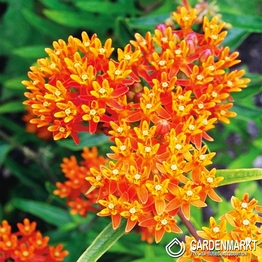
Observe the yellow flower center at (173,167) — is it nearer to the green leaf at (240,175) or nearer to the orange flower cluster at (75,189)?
the green leaf at (240,175)

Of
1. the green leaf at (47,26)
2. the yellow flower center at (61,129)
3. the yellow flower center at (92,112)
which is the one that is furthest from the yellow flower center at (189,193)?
the green leaf at (47,26)

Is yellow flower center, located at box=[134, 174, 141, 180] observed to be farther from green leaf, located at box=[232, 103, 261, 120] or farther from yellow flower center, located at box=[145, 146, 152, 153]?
green leaf, located at box=[232, 103, 261, 120]

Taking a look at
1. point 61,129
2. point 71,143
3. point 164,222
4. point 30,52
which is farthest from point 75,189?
point 30,52

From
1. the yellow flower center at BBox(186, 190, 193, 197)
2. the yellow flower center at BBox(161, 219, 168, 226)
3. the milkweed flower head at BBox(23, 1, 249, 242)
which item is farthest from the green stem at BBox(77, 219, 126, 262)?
the yellow flower center at BBox(186, 190, 193, 197)

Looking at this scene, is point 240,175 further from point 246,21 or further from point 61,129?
point 246,21

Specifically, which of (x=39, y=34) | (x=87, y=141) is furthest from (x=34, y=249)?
(x=39, y=34)
